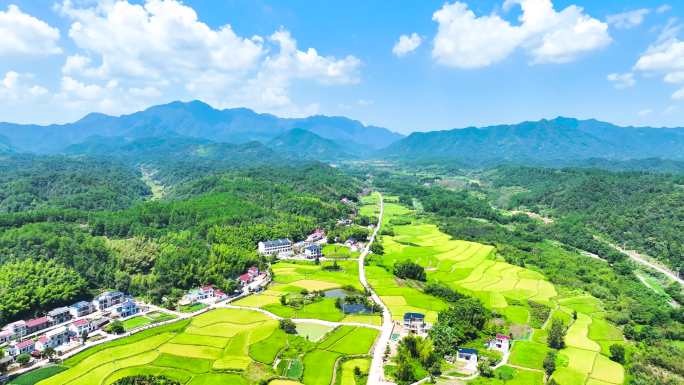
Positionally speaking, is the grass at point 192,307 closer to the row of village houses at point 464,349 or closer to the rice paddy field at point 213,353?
the rice paddy field at point 213,353

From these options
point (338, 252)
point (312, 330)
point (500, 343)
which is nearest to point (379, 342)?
point (312, 330)

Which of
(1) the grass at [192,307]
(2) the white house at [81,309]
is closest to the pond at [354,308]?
(1) the grass at [192,307]

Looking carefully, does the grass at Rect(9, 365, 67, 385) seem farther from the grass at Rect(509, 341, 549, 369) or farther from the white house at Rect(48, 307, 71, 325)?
the grass at Rect(509, 341, 549, 369)

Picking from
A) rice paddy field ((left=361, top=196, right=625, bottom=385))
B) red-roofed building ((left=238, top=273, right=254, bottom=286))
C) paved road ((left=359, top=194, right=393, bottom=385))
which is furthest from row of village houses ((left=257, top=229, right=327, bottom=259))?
red-roofed building ((left=238, top=273, right=254, bottom=286))

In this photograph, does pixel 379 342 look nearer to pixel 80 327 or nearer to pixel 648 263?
pixel 80 327

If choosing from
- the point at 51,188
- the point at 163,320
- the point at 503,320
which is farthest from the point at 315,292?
the point at 51,188

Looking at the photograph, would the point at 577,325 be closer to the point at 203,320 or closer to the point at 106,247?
the point at 203,320
